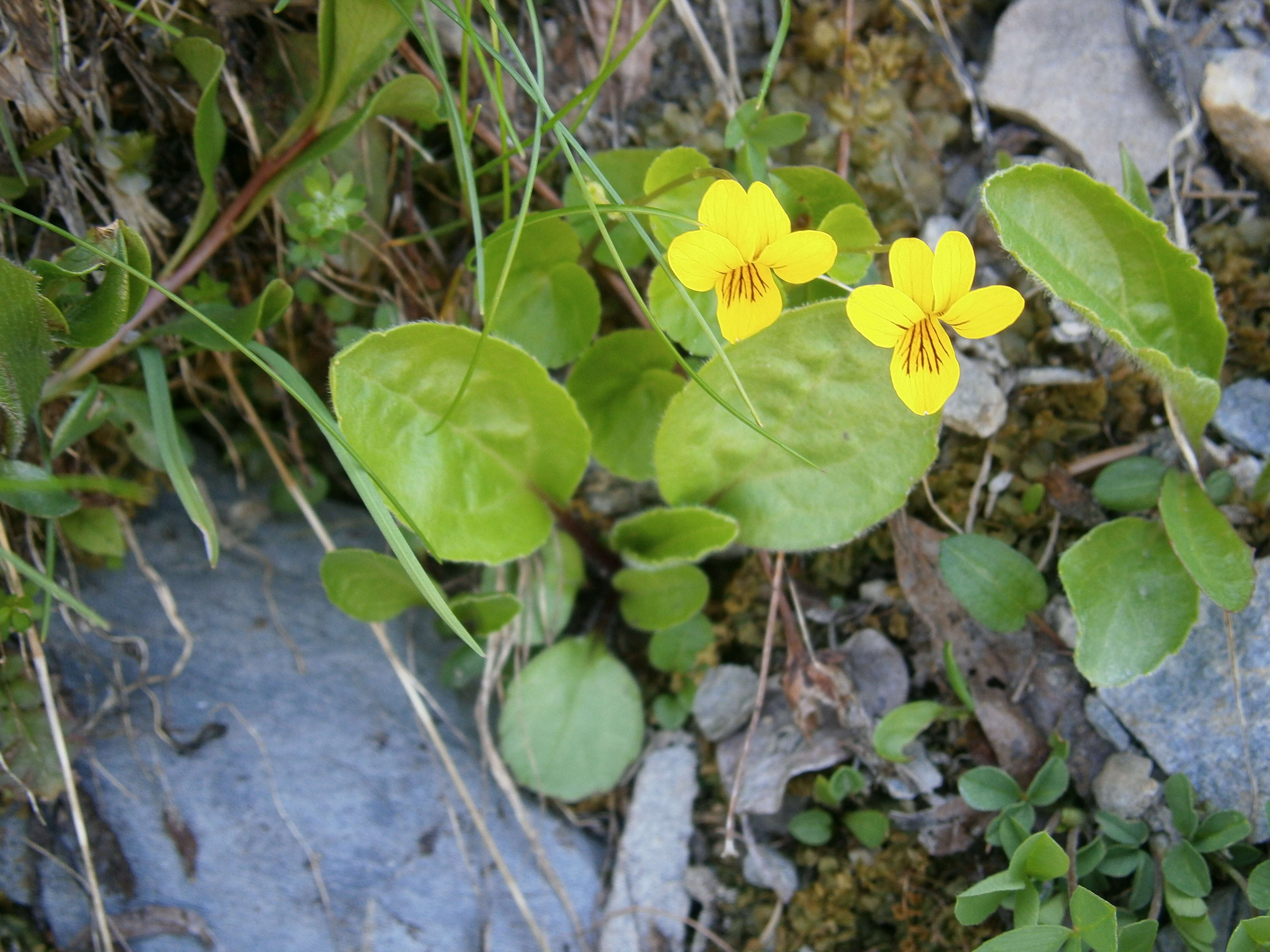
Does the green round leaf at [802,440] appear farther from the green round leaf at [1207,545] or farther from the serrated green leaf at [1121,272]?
the green round leaf at [1207,545]

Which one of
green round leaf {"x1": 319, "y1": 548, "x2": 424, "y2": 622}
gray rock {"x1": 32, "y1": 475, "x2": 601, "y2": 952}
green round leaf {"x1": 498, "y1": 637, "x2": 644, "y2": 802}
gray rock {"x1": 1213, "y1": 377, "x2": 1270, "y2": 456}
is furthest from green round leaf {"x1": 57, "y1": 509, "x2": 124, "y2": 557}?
gray rock {"x1": 1213, "y1": 377, "x2": 1270, "y2": 456}

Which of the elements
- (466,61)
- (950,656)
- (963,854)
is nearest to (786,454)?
(950,656)

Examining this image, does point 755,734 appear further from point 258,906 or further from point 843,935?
point 258,906

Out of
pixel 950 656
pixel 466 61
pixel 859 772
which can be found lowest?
pixel 859 772

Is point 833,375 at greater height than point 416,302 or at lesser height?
lesser

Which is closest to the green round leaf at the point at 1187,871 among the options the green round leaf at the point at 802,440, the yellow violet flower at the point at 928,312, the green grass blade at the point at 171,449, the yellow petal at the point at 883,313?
the green round leaf at the point at 802,440

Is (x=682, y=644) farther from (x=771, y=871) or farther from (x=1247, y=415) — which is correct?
(x=1247, y=415)

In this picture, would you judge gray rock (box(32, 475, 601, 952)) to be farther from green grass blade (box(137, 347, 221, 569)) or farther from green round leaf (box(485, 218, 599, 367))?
green round leaf (box(485, 218, 599, 367))
